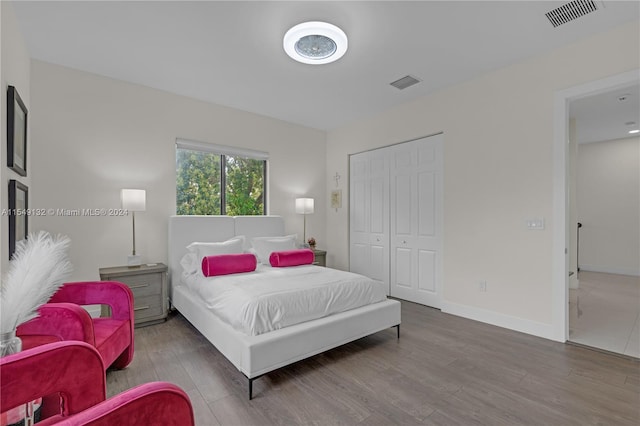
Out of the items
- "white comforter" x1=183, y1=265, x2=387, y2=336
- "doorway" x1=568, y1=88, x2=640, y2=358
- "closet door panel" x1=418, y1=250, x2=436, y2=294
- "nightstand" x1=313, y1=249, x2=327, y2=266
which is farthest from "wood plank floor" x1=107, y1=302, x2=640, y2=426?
"nightstand" x1=313, y1=249, x2=327, y2=266

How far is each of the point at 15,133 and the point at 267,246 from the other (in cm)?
257

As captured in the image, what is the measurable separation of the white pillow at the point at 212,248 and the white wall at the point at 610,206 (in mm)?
7471

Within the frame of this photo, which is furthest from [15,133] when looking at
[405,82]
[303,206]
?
[405,82]

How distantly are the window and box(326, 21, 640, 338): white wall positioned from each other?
8.60 ft

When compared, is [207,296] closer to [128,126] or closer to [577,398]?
[128,126]

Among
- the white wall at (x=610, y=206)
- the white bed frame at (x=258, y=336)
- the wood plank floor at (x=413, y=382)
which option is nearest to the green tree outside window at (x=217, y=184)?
the white bed frame at (x=258, y=336)

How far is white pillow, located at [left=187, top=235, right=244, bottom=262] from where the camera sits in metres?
3.45

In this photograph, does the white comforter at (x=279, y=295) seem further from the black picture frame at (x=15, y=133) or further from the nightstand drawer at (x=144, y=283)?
the black picture frame at (x=15, y=133)

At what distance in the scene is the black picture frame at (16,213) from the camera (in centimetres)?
216

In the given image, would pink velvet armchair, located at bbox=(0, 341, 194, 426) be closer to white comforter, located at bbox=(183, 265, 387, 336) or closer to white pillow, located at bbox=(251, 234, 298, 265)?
white comforter, located at bbox=(183, 265, 387, 336)

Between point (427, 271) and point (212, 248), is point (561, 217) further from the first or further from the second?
point (212, 248)

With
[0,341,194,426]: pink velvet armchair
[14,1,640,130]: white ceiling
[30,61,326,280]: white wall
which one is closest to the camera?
[0,341,194,426]: pink velvet armchair

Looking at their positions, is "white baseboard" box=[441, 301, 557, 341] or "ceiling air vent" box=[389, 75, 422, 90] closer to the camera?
"white baseboard" box=[441, 301, 557, 341]

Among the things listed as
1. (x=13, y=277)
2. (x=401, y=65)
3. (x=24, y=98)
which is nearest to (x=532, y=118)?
(x=401, y=65)
